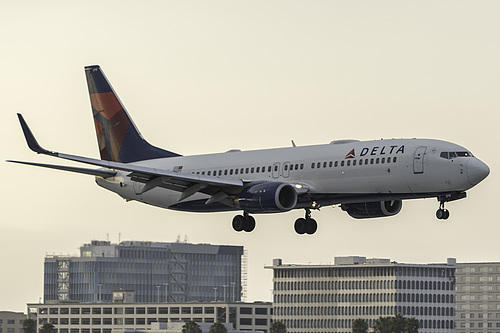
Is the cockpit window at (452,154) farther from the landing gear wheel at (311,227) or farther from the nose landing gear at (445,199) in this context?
the landing gear wheel at (311,227)

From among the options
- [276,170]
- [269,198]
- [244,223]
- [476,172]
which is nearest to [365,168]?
[269,198]

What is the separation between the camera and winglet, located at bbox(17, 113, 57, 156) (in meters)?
97.4

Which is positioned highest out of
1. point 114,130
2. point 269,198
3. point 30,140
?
point 114,130

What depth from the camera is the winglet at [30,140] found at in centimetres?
9744

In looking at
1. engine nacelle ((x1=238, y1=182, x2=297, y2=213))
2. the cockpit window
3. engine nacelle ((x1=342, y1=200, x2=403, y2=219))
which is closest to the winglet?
engine nacelle ((x1=238, y1=182, x2=297, y2=213))

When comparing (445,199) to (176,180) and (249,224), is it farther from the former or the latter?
(176,180)

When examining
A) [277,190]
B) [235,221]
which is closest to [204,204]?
[235,221]

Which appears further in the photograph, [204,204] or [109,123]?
[109,123]

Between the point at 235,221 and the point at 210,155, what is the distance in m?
7.49

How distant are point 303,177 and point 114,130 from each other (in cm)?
2419

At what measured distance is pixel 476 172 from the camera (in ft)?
312

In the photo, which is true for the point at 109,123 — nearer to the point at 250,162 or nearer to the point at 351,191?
the point at 250,162

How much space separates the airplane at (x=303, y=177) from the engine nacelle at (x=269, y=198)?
7 cm

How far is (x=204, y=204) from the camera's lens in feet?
357
